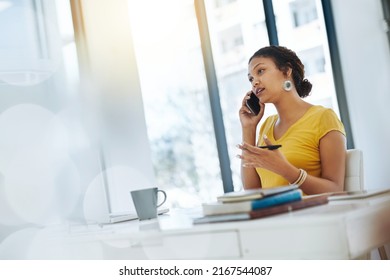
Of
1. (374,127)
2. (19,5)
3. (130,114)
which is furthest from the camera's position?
(374,127)

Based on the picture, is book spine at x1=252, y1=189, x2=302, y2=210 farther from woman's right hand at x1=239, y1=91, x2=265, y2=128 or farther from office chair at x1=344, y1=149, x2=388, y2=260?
woman's right hand at x1=239, y1=91, x2=265, y2=128

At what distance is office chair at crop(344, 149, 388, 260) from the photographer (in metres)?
1.68

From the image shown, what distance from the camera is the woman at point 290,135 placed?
5.09 ft

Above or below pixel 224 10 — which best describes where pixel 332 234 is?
below

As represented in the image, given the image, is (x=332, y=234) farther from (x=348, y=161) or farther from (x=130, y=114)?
(x=130, y=114)

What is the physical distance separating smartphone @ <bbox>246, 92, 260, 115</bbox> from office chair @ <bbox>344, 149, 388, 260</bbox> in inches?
18.9

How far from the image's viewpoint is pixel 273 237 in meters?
0.92

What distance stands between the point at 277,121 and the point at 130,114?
68cm

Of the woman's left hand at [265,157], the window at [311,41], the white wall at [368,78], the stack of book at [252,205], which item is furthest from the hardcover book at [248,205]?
the window at [311,41]

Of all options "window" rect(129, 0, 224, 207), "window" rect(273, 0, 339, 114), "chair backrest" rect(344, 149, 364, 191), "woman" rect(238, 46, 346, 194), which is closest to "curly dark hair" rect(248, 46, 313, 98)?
"woman" rect(238, 46, 346, 194)

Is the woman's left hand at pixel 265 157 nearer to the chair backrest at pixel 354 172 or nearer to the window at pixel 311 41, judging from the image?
the chair backrest at pixel 354 172

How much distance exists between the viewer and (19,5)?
205 centimetres

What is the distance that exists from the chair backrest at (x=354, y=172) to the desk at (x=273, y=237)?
53 centimetres
